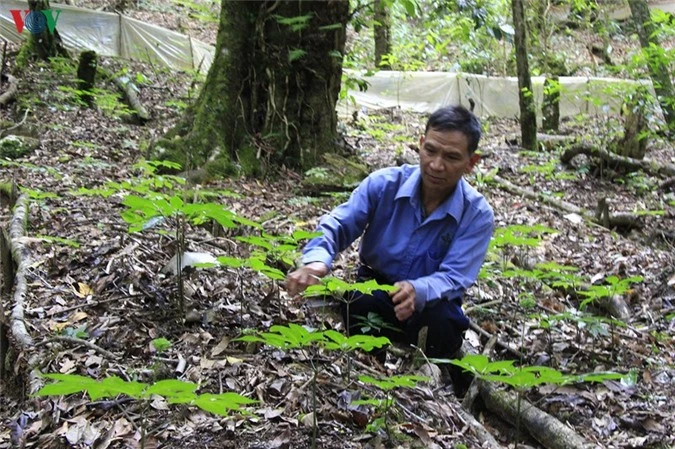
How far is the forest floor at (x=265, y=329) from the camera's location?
7.01 ft

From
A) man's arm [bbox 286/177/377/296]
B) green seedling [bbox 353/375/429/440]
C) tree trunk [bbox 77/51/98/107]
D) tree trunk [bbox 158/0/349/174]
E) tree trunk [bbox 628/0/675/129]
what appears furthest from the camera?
tree trunk [bbox 77/51/98/107]

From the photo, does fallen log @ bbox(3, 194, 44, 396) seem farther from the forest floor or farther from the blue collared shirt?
the blue collared shirt

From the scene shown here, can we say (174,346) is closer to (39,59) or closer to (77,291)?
(77,291)

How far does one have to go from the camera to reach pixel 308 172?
6.51m

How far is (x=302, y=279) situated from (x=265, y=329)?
451 mm

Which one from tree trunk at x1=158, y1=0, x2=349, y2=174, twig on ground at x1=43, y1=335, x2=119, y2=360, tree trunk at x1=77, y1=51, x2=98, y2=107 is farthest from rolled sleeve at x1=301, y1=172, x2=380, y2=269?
tree trunk at x1=77, y1=51, x2=98, y2=107

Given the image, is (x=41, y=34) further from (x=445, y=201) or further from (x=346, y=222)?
(x=445, y=201)

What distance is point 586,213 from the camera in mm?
6730

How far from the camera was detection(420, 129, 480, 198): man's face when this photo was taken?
2.92m

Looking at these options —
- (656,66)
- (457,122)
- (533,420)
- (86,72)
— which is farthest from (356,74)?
(533,420)

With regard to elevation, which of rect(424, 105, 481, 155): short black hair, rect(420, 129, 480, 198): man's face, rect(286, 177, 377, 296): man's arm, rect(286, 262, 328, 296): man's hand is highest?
rect(424, 105, 481, 155): short black hair

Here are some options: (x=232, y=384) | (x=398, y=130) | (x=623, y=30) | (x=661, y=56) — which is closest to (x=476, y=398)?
(x=232, y=384)

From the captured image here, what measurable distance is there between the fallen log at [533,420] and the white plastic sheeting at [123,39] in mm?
12309

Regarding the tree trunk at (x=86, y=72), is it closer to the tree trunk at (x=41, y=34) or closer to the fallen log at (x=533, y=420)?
the tree trunk at (x=41, y=34)
